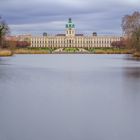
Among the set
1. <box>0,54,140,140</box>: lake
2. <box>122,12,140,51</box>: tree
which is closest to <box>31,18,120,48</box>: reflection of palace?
<box>122,12,140,51</box>: tree

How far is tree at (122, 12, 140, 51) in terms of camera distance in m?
68.3

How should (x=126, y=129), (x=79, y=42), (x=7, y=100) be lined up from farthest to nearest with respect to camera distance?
(x=79, y=42)
(x=7, y=100)
(x=126, y=129)

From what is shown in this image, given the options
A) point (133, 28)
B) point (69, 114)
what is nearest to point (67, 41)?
point (133, 28)

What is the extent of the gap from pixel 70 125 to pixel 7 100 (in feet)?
14.9

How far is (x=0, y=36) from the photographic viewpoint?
7269 cm

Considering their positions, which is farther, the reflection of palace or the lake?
the reflection of palace

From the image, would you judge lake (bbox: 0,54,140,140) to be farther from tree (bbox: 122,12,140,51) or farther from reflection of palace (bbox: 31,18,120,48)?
reflection of palace (bbox: 31,18,120,48)

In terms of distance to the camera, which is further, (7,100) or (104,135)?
(7,100)

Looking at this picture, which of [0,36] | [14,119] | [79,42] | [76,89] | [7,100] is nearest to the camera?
[14,119]

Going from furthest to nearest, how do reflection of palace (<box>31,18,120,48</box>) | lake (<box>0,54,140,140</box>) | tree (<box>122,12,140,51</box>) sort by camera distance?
reflection of palace (<box>31,18,120,48</box>)
tree (<box>122,12,140,51</box>)
lake (<box>0,54,140,140</box>)

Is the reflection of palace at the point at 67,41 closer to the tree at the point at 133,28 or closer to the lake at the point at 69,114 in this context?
the tree at the point at 133,28

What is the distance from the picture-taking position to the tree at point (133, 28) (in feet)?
224

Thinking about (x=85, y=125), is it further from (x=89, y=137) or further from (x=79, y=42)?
(x=79, y=42)

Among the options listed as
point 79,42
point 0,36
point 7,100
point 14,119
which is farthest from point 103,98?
point 79,42
